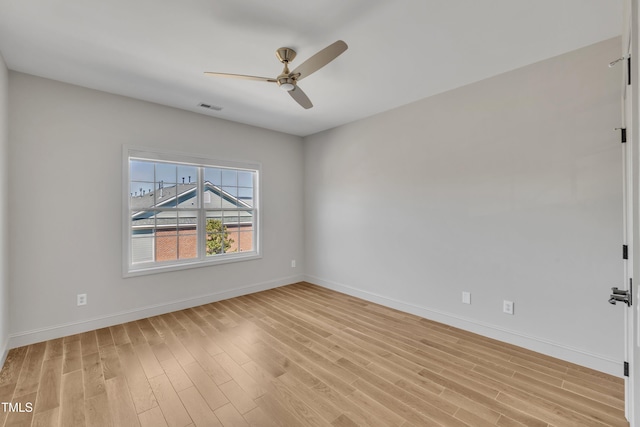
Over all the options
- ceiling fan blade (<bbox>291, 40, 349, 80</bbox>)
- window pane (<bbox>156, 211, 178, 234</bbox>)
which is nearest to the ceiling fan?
ceiling fan blade (<bbox>291, 40, 349, 80</bbox>)

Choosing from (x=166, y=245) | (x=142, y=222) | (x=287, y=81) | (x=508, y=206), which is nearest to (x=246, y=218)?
(x=166, y=245)

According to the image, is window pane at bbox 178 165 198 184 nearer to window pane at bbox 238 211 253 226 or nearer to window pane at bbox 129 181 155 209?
window pane at bbox 129 181 155 209

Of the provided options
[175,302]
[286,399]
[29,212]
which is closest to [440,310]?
[286,399]

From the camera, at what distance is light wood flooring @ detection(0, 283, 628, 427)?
177 cm

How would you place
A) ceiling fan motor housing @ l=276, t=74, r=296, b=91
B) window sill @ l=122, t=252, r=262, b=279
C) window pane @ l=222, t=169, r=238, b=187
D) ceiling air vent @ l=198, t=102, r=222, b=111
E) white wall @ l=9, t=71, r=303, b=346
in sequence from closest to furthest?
1. ceiling fan motor housing @ l=276, t=74, r=296, b=91
2. white wall @ l=9, t=71, r=303, b=346
3. window sill @ l=122, t=252, r=262, b=279
4. ceiling air vent @ l=198, t=102, r=222, b=111
5. window pane @ l=222, t=169, r=238, b=187

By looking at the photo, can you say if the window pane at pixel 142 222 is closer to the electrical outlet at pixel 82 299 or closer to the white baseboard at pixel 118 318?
the electrical outlet at pixel 82 299

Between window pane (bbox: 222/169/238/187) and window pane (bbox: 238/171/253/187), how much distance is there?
2.7 inches

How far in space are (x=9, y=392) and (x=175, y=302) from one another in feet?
5.49

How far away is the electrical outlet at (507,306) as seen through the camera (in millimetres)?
2689

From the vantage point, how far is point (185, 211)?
3809mm

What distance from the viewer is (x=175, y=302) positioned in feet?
11.9

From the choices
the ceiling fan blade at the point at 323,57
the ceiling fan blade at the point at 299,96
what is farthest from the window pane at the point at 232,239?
the ceiling fan blade at the point at 323,57

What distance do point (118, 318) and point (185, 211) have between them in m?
1.49

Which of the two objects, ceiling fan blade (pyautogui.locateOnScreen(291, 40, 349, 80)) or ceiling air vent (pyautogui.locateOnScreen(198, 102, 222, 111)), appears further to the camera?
ceiling air vent (pyautogui.locateOnScreen(198, 102, 222, 111))
